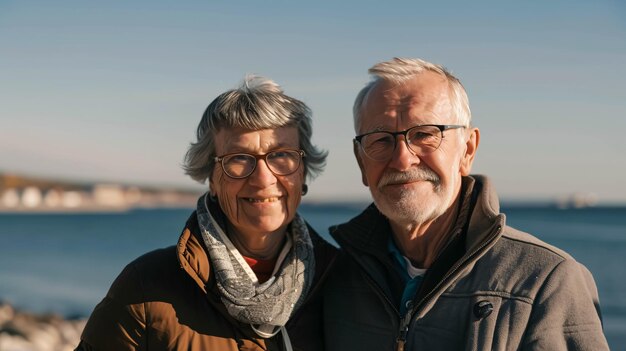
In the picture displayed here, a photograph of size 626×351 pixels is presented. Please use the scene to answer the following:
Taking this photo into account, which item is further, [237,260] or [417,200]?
[237,260]

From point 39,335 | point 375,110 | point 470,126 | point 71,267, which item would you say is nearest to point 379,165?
point 375,110

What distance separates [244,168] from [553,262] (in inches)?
52.0

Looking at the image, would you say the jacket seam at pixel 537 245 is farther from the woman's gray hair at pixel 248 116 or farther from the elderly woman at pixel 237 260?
the woman's gray hair at pixel 248 116

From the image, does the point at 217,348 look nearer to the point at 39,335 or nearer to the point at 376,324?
the point at 376,324

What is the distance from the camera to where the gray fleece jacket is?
8.10ft

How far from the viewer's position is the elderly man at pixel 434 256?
98.3 inches

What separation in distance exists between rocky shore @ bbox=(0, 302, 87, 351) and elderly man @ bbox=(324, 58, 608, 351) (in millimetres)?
9042

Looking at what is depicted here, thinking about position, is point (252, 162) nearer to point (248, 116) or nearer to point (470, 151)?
point (248, 116)

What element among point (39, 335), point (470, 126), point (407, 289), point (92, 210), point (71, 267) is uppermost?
point (470, 126)

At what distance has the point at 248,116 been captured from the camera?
9.66 feet

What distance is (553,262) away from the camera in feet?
8.40

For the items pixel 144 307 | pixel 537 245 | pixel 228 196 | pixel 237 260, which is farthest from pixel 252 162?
pixel 537 245

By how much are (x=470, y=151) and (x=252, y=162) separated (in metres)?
0.96

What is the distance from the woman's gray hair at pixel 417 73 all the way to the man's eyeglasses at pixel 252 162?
0.49m
